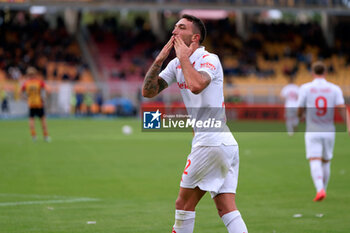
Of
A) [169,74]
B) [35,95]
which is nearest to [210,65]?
[169,74]

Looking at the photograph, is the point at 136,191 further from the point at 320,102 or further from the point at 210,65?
the point at 210,65

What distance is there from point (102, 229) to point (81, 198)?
2.54 m

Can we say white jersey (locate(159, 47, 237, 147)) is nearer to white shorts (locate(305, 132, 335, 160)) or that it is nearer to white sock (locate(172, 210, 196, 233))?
white sock (locate(172, 210, 196, 233))

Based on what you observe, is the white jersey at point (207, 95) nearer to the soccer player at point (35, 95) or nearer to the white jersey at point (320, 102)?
the white jersey at point (320, 102)

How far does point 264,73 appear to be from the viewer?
152 ft

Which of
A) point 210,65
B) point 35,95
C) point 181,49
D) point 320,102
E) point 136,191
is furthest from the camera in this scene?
point 35,95

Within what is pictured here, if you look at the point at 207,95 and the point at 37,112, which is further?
the point at 37,112

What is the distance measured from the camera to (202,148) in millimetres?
5504

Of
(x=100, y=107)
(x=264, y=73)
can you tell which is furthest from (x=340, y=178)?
(x=264, y=73)

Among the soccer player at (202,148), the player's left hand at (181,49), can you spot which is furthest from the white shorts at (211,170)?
the player's left hand at (181,49)

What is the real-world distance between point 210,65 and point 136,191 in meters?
6.07

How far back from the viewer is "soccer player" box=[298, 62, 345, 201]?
33.4 ft

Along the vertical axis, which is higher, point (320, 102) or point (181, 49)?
point (181, 49)

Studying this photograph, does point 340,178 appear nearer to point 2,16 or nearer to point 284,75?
point 284,75
